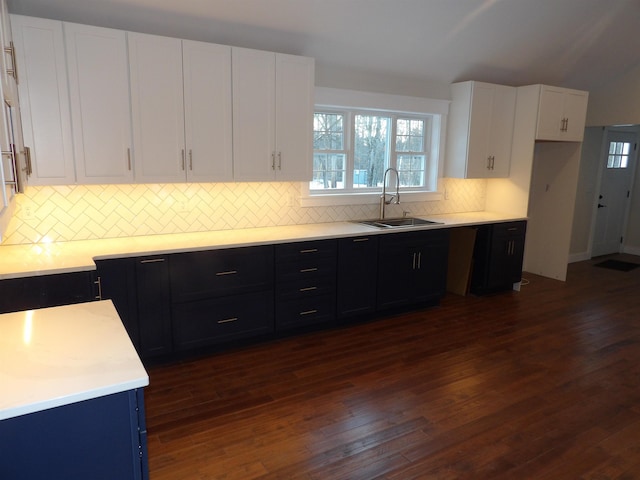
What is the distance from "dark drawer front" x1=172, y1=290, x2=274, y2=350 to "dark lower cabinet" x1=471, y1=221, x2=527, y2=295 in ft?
8.41

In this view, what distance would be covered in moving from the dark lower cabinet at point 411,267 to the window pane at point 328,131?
1.09 metres

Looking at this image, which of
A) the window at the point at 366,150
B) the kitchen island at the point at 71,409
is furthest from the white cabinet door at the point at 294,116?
the kitchen island at the point at 71,409

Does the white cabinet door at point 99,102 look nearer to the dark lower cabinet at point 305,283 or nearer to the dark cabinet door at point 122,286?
the dark cabinet door at point 122,286

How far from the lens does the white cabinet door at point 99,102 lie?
9.36ft

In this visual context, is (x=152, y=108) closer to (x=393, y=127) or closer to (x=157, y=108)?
(x=157, y=108)

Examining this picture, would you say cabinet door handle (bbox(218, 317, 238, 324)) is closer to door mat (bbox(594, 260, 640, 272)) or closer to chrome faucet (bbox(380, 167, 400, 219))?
chrome faucet (bbox(380, 167, 400, 219))

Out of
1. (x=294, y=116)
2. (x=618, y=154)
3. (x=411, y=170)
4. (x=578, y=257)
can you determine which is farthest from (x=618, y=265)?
(x=294, y=116)

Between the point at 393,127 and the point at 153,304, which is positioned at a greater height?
the point at 393,127

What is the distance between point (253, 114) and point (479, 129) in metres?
2.63

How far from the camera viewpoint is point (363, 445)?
2389 millimetres

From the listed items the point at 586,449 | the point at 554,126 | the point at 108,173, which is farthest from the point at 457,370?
the point at 554,126

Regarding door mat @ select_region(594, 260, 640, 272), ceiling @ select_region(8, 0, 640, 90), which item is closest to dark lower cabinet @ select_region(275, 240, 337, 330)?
ceiling @ select_region(8, 0, 640, 90)

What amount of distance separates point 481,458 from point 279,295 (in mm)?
1836

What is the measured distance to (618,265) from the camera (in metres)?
6.43
